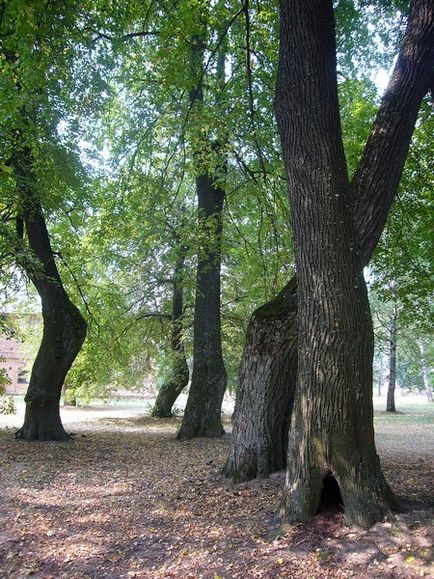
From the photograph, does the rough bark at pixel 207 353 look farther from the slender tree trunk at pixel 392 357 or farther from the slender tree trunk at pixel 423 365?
the slender tree trunk at pixel 423 365

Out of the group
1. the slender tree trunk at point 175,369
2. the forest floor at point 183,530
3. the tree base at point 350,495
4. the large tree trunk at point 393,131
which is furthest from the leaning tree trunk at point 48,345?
the tree base at point 350,495

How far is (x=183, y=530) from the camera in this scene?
506cm

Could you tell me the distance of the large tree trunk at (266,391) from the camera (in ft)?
19.9

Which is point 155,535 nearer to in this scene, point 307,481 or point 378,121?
point 307,481

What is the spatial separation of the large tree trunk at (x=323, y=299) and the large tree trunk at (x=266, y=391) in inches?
52.3

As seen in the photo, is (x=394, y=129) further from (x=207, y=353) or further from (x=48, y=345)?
(x=48, y=345)

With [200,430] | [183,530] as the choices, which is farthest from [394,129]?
[200,430]

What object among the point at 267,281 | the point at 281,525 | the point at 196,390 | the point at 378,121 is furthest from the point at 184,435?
the point at 378,121

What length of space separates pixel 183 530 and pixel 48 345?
723 cm

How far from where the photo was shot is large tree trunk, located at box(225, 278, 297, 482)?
607 cm

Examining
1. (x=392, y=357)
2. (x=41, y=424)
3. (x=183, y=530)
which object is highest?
(x=392, y=357)

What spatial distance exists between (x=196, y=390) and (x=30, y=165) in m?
6.16

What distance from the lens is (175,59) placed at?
27.6ft

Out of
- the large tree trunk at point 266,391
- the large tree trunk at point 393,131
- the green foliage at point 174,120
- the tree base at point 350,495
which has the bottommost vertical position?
the tree base at point 350,495
